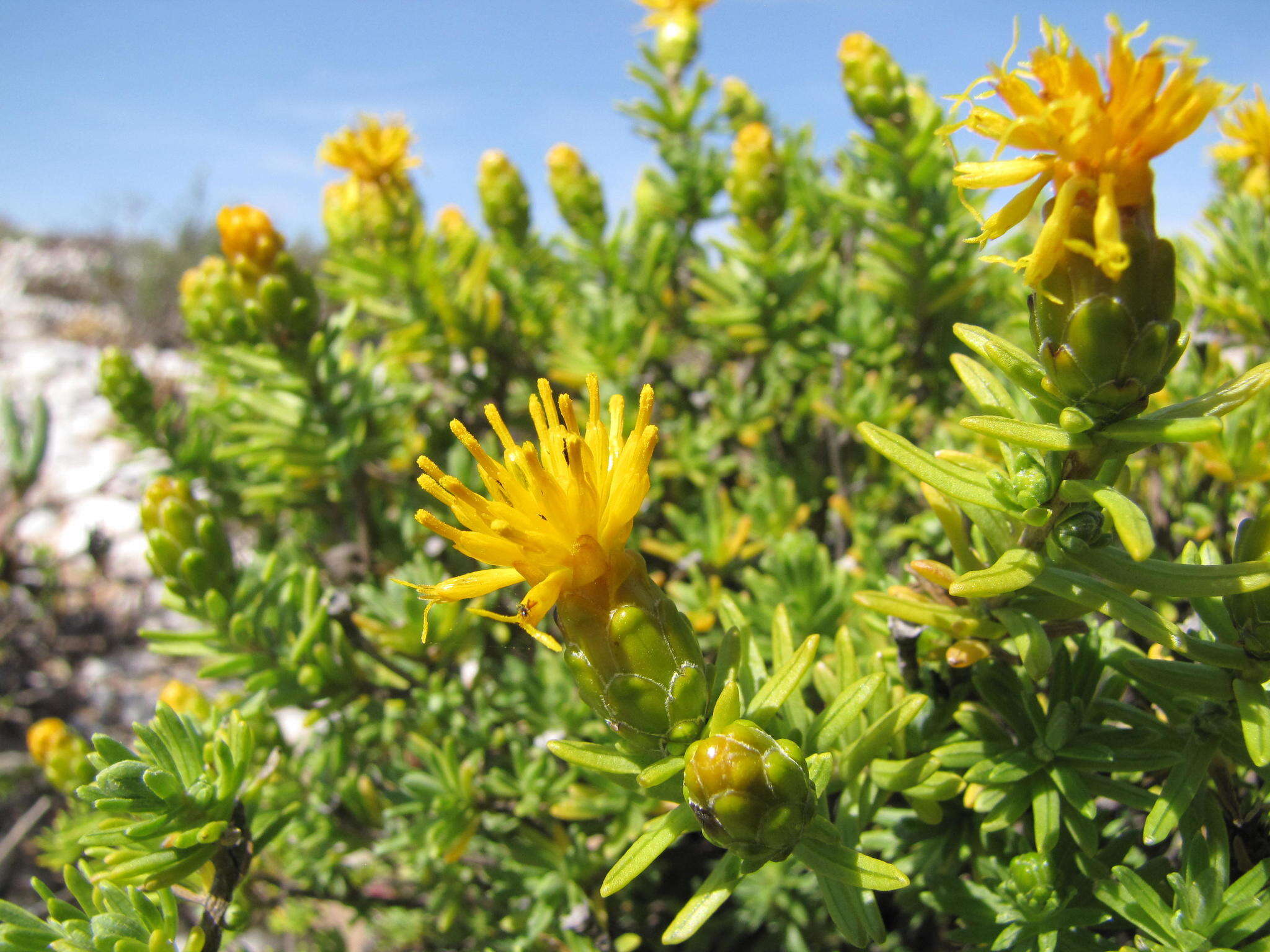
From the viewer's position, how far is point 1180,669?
117cm

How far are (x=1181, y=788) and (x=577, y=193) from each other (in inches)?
113

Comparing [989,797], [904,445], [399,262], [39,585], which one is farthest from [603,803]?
[39,585]

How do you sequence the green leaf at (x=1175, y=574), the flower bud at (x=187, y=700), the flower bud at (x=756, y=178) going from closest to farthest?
the green leaf at (x=1175, y=574)
the flower bud at (x=187, y=700)
the flower bud at (x=756, y=178)

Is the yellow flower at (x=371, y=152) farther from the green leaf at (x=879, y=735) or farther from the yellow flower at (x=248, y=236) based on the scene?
the green leaf at (x=879, y=735)

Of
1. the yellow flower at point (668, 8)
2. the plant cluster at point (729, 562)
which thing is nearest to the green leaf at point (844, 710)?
the plant cluster at point (729, 562)

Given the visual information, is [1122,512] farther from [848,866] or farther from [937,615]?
[848,866]

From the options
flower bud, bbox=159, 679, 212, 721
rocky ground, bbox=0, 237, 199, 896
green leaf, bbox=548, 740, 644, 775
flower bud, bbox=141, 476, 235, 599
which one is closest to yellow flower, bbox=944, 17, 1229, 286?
green leaf, bbox=548, 740, 644, 775

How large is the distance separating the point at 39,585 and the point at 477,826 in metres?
4.46

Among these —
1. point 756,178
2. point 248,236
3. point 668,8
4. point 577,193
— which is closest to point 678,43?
point 668,8

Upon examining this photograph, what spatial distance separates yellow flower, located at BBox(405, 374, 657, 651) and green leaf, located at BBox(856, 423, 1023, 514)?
324mm

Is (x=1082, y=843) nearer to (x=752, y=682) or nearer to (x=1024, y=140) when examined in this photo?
(x=752, y=682)

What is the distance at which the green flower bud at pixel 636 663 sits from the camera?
1.14m

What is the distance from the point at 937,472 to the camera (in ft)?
3.74

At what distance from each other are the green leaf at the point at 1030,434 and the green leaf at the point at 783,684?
40 centimetres
